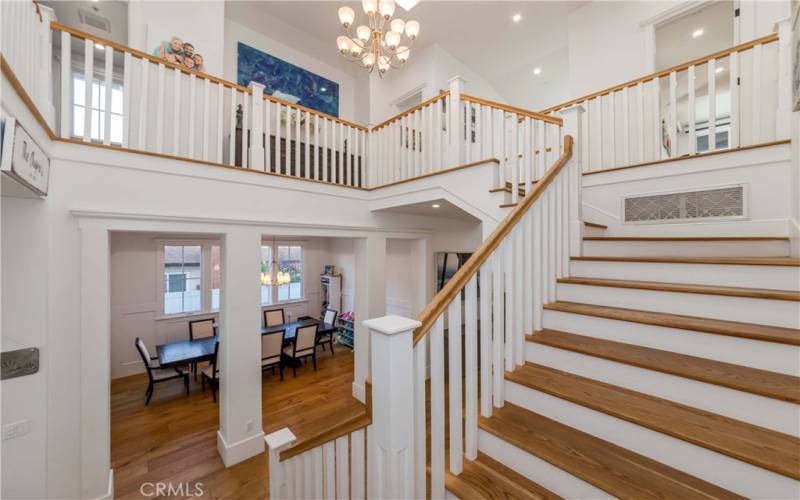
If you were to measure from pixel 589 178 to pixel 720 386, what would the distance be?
262 centimetres

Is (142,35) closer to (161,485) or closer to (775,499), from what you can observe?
(161,485)

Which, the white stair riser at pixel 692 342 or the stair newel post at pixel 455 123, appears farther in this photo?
the stair newel post at pixel 455 123

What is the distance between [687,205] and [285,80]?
6021 millimetres

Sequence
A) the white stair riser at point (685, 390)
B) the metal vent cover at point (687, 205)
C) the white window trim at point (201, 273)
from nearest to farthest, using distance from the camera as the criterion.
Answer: the white stair riser at point (685, 390), the metal vent cover at point (687, 205), the white window trim at point (201, 273)

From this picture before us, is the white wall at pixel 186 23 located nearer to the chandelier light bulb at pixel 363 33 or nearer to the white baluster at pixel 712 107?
the chandelier light bulb at pixel 363 33

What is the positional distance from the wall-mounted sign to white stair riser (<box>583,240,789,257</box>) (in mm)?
3417

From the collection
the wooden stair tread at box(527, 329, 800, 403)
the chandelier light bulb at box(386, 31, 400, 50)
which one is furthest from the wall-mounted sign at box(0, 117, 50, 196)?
the chandelier light bulb at box(386, 31, 400, 50)

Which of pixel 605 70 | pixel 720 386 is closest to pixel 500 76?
pixel 605 70

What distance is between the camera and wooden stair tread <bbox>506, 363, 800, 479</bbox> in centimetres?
99

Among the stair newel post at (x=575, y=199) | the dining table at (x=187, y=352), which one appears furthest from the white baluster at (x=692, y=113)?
the dining table at (x=187, y=352)

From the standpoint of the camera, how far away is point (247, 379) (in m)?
3.13

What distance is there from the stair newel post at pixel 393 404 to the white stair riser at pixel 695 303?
1.30 metres

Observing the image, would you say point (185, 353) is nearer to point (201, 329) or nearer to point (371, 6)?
point (201, 329)

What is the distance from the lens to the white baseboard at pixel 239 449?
9.86 ft
